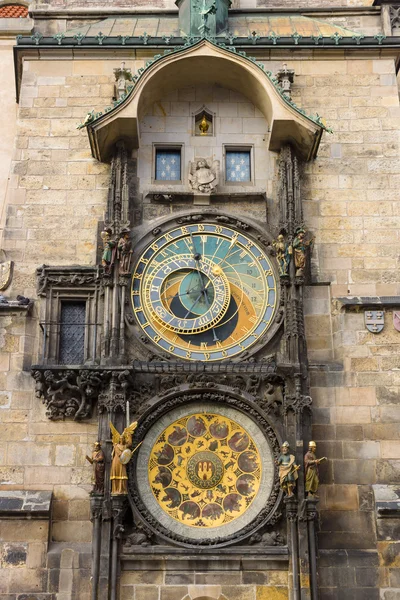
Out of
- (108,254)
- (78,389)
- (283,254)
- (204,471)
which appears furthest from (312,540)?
(108,254)

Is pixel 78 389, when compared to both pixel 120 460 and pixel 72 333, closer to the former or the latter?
pixel 72 333

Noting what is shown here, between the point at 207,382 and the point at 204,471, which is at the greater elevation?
the point at 207,382

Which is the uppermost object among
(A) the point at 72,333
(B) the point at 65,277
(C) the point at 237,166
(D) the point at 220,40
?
(D) the point at 220,40

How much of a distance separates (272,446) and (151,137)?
4.62 meters

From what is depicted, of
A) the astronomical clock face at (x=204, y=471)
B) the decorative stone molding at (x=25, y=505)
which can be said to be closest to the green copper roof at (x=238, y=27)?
the astronomical clock face at (x=204, y=471)

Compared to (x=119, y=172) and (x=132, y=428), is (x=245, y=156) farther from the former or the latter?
(x=132, y=428)

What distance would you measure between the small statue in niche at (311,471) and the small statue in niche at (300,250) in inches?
90.6

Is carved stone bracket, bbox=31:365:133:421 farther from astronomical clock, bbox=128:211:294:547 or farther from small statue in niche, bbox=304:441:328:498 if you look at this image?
small statue in niche, bbox=304:441:328:498

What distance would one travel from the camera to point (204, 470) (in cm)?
1316

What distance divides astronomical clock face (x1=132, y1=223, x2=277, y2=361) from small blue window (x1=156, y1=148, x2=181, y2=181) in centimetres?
88

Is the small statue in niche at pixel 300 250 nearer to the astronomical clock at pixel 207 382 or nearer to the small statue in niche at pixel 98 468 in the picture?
the astronomical clock at pixel 207 382

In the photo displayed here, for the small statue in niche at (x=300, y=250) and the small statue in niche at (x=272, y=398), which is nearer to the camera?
the small statue in niche at (x=272, y=398)

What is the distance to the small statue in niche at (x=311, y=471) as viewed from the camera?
12.7 metres

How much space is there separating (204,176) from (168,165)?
0.61m
